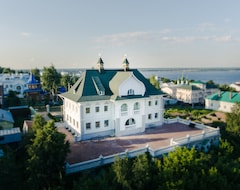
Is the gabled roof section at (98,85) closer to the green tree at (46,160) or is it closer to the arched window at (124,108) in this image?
the arched window at (124,108)

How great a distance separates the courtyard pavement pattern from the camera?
2102 centimetres

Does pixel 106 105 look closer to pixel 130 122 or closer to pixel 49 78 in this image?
pixel 130 122

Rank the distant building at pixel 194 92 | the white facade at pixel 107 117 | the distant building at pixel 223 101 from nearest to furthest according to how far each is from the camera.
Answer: the white facade at pixel 107 117, the distant building at pixel 223 101, the distant building at pixel 194 92

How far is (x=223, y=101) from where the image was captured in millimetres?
52031

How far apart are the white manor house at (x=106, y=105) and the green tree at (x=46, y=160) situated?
29.9 ft

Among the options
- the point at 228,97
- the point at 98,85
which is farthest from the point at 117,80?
the point at 228,97

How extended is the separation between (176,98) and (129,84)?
4911 centimetres

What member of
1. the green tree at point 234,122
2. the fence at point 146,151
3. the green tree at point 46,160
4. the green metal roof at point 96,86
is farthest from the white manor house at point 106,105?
the green tree at point 234,122

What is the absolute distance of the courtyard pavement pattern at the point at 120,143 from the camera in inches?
827

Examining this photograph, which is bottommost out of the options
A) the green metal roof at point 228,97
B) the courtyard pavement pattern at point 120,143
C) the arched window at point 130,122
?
the courtyard pavement pattern at point 120,143

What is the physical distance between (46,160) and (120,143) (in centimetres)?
1060

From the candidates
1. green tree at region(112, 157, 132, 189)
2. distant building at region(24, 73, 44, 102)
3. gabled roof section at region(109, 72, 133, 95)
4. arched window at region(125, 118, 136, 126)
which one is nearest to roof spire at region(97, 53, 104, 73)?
gabled roof section at region(109, 72, 133, 95)

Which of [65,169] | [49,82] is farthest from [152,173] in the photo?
Answer: [49,82]

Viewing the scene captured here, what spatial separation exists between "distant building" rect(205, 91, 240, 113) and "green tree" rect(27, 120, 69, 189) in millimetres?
45183
